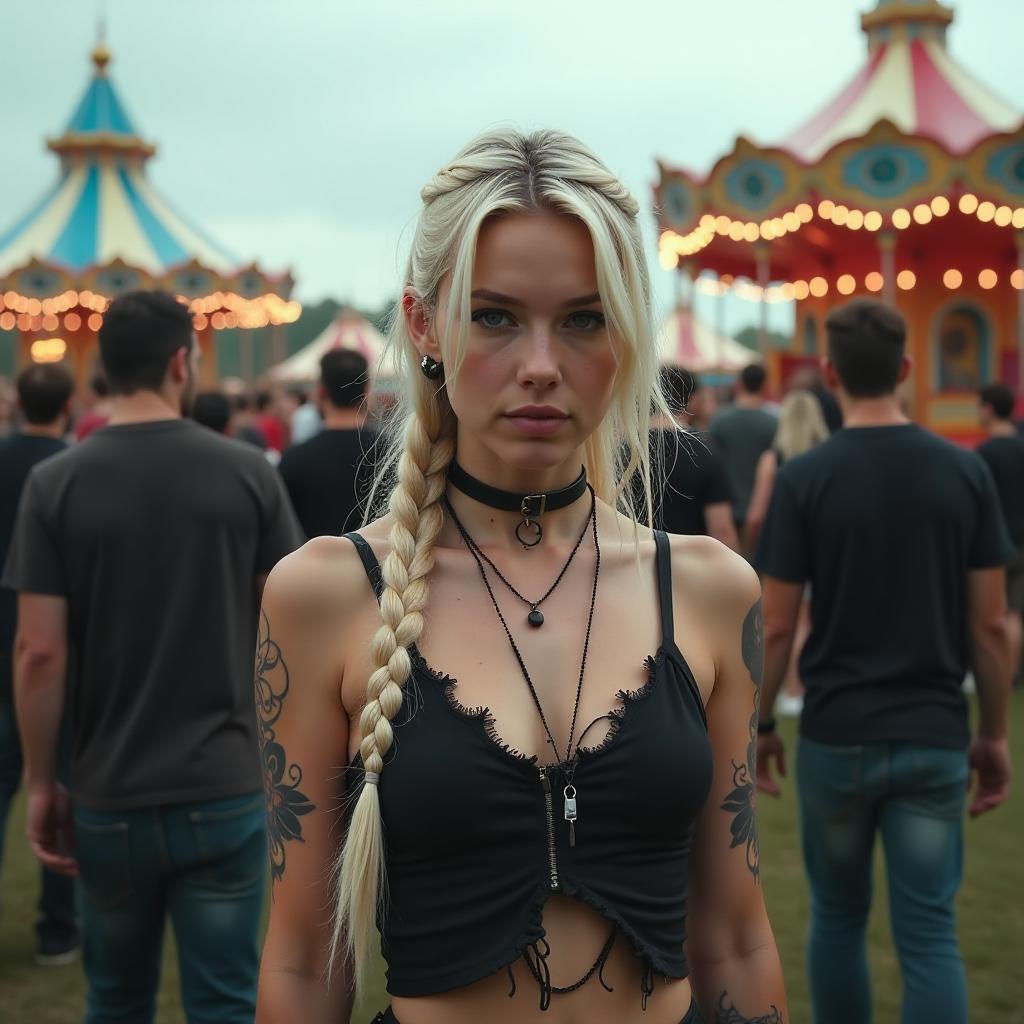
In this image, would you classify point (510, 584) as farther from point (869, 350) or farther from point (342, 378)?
point (342, 378)

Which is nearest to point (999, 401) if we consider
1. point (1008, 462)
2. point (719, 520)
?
point (1008, 462)

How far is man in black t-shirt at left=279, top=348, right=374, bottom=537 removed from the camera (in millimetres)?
5000

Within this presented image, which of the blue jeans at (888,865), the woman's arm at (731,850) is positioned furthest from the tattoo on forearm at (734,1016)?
the blue jeans at (888,865)

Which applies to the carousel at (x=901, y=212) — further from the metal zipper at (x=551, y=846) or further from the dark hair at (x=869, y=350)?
the metal zipper at (x=551, y=846)

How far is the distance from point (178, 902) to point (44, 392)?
239cm

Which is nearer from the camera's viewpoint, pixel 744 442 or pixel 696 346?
pixel 744 442

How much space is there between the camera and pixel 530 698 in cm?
192

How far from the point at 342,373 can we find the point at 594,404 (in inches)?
135

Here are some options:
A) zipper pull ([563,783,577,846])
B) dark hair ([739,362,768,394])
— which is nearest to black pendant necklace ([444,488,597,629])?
zipper pull ([563,783,577,846])

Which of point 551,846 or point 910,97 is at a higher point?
point 910,97

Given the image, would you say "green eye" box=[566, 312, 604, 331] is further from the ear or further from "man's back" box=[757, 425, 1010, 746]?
"man's back" box=[757, 425, 1010, 746]

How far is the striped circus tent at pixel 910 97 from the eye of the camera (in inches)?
703

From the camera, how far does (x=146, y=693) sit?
336cm

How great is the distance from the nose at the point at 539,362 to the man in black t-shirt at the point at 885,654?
2.21m
